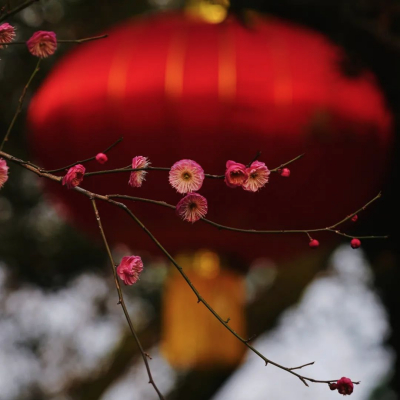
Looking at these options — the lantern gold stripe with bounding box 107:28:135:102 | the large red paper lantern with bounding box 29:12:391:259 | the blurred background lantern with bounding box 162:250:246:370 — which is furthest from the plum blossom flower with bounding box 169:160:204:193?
the blurred background lantern with bounding box 162:250:246:370

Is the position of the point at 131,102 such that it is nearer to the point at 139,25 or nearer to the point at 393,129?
the point at 139,25

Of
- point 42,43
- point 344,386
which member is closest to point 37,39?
point 42,43

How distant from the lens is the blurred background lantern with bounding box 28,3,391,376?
1.54m

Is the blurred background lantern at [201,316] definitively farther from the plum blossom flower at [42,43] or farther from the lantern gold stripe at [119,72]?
the plum blossom flower at [42,43]

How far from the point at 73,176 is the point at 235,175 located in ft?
0.40

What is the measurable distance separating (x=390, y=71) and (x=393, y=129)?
172mm

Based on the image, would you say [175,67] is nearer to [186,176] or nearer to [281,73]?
[281,73]

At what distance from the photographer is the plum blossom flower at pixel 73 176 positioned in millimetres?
589

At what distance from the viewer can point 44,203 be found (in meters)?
3.12

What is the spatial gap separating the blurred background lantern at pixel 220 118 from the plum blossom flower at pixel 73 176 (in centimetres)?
92

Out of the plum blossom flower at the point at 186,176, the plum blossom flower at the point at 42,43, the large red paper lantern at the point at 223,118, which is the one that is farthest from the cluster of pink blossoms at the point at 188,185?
the large red paper lantern at the point at 223,118

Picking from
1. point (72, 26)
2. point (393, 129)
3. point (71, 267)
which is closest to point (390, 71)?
point (393, 129)

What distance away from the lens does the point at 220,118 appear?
1.54m

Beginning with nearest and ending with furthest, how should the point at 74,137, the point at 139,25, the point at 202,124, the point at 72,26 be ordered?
the point at 202,124 → the point at 74,137 → the point at 139,25 → the point at 72,26
